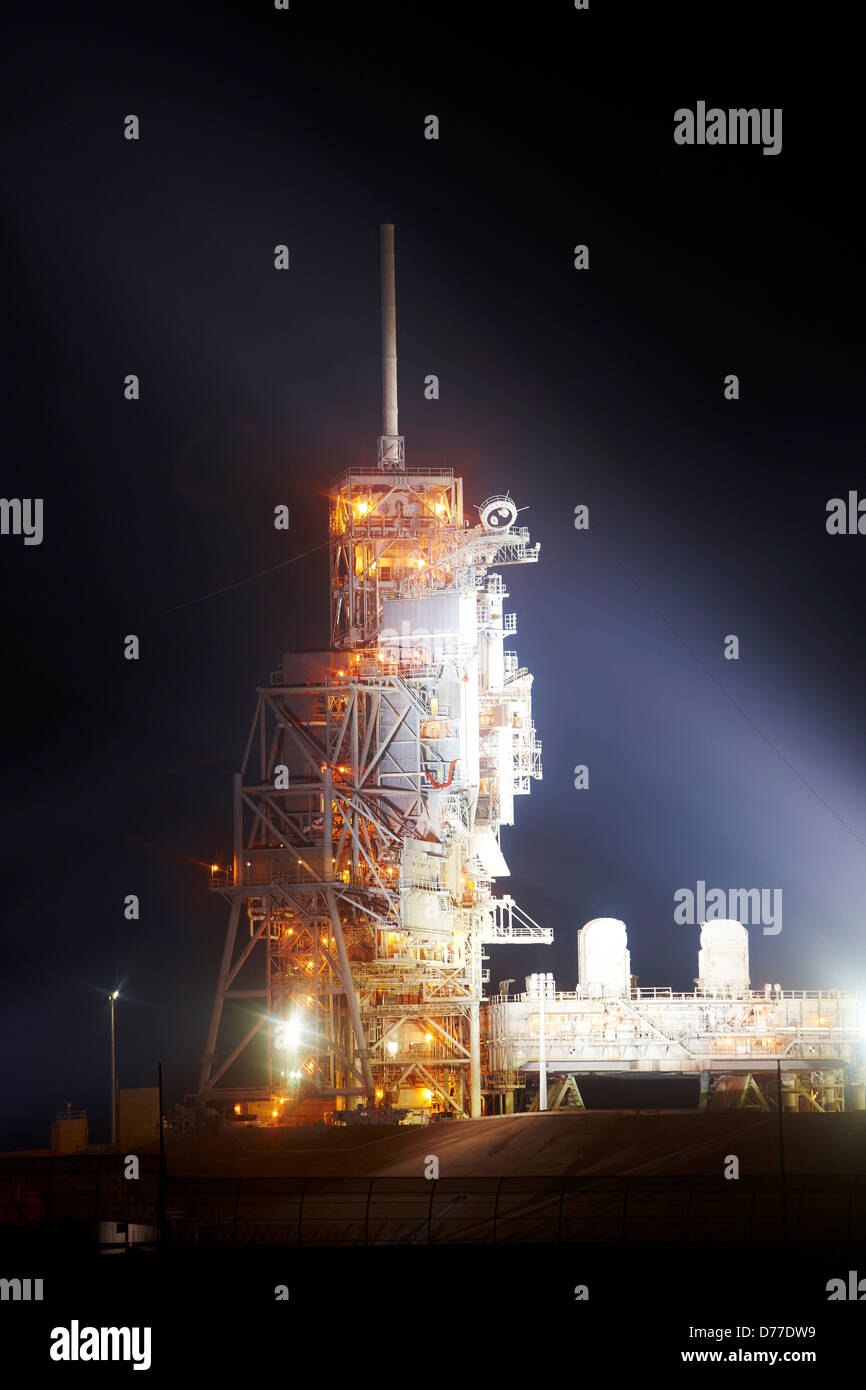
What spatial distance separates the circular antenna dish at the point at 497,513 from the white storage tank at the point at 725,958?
1968 cm

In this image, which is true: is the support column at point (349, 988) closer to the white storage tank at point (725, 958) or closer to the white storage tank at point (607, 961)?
the white storage tank at point (607, 961)

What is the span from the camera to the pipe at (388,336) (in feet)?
311

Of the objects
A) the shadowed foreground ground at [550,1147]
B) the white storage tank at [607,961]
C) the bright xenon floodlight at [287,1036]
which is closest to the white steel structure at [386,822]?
the bright xenon floodlight at [287,1036]

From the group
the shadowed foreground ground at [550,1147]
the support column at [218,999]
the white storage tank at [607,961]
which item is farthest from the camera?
the white storage tank at [607,961]

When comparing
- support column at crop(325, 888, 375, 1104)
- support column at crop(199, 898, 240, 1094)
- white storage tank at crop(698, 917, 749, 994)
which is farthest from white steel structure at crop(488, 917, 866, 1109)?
support column at crop(199, 898, 240, 1094)

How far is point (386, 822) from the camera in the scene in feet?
280

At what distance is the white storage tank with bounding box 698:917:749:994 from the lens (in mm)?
93188

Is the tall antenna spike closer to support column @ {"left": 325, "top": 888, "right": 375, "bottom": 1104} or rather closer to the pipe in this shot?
the pipe

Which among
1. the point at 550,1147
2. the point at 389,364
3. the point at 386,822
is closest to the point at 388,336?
the point at 389,364

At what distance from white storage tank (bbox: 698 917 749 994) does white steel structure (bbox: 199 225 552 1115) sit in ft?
25.2

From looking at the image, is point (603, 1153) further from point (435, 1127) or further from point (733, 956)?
point (733, 956)

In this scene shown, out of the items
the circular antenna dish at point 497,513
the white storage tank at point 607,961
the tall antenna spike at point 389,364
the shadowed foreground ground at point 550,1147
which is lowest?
→ the shadowed foreground ground at point 550,1147

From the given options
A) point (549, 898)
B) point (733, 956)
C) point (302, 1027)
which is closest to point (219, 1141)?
point (302, 1027)
